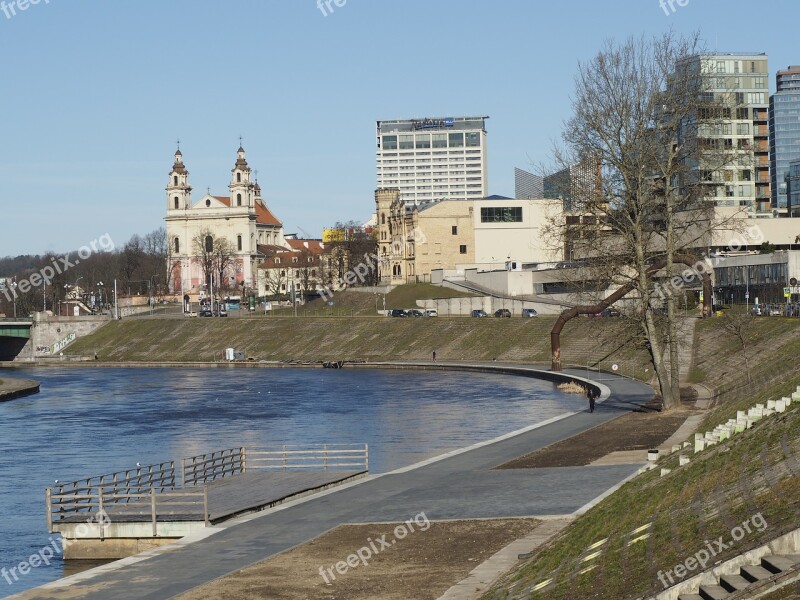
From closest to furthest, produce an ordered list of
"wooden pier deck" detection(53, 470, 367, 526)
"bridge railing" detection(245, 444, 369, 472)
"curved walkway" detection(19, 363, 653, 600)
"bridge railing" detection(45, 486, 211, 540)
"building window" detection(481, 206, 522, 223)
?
"curved walkway" detection(19, 363, 653, 600) → "bridge railing" detection(45, 486, 211, 540) → "wooden pier deck" detection(53, 470, 367, 526) → "bridge railing" detection(245, 444, 369, 472) → "building window" detection(481, 206, 522, 223)

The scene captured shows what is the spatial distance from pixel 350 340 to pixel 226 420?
6754cm

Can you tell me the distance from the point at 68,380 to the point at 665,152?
83698 millimetres

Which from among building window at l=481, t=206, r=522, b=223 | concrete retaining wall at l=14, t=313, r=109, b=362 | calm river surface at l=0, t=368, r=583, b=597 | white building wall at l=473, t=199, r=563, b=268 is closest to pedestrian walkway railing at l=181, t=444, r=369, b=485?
calm river surface at l=0, t=368, r=583, b=597

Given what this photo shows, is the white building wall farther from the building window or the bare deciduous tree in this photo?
the bare deciduous tree

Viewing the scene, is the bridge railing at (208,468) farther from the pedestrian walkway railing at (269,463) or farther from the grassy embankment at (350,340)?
the grassy embankment at (350,340)

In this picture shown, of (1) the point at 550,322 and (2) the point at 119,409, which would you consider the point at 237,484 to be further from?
(1) the point at 550,322

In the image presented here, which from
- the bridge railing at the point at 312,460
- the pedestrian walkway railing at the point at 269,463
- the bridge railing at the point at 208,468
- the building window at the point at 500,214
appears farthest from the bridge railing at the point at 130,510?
the building window at the point at 500,214

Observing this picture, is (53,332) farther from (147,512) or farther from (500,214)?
(147,512)

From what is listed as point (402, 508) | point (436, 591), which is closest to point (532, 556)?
point (436, 591)

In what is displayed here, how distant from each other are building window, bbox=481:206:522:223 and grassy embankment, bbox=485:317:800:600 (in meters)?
148

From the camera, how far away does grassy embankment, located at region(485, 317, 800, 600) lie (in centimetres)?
2170

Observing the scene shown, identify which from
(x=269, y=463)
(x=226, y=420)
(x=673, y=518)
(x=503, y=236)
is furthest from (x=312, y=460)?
(x=503, y=236)

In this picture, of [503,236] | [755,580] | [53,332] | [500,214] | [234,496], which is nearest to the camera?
[755,580]

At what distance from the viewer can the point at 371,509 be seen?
36875 mm
